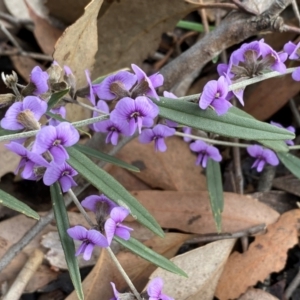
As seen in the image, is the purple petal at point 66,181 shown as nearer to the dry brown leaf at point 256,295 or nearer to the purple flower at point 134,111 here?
the purple flower at point 134,111

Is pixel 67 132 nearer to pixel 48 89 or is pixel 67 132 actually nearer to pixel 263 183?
pixel 48 89

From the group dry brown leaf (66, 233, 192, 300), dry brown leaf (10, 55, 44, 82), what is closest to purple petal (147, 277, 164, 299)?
dry brown leaf (66, 233, 192, 300)

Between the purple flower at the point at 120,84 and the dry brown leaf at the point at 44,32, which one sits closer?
the purple flower at the point at 120,84

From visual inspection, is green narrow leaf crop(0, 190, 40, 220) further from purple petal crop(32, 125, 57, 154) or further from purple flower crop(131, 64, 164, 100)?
purple flower crop(131, 64, 164, 100)

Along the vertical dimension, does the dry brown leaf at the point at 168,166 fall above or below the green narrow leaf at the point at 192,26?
below

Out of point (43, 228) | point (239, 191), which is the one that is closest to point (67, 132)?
point (43, 228)

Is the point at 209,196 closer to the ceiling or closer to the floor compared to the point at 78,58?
closer to the floor

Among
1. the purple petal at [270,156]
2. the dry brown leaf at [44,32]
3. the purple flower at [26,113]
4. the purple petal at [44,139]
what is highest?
the purple flower at [26,113]

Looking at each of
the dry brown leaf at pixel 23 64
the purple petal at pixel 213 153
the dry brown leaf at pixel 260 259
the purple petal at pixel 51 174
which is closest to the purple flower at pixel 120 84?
the purple petal at pixel 51 174
